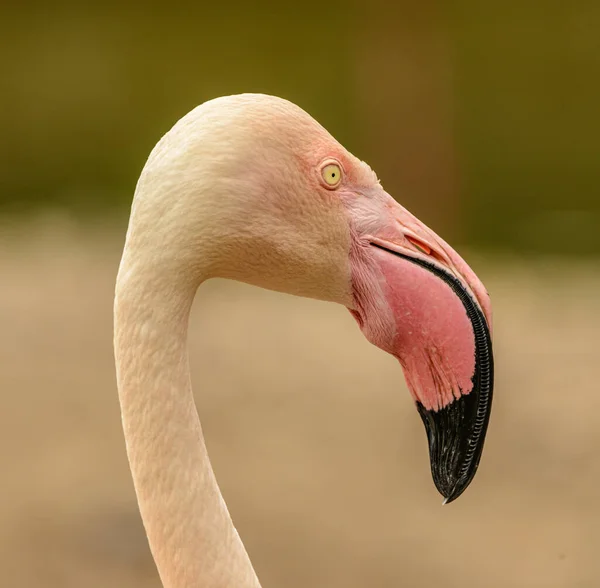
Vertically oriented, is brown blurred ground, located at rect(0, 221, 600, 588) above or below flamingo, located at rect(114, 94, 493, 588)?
below

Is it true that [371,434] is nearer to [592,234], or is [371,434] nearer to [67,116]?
[592,234]

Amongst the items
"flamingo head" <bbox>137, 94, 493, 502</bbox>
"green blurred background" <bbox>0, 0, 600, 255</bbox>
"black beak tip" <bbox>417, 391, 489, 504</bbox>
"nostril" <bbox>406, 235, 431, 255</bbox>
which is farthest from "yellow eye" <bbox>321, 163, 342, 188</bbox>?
"green blurred background" <bbox>0, 0, 600, 255</bbox>

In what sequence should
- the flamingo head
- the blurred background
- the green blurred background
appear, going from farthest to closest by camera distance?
the green blurred background
the blurred background
the flamingo head

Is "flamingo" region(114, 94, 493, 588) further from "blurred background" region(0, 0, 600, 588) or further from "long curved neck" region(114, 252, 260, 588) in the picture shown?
"blurred background" region(0, 0, 600, 588)

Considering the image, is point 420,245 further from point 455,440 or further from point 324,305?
point 324,305

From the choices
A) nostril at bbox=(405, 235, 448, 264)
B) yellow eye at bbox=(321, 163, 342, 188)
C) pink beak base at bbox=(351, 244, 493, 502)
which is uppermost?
yellow eye at bbox=(321, 163, 342, 188)

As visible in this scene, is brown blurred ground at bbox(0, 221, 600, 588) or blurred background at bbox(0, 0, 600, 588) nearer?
brown blurred ground at bbox(0, 221, 600, 588)

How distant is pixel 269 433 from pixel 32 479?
3.17 ft

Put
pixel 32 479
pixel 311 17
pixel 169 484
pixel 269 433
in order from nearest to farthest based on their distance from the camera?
pixel 169 484, pixel 32 479, pixel 269 433, pixel 311 17

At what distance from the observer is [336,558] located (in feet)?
10.7

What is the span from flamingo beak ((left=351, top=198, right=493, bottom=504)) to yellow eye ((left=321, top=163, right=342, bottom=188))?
0.08 metres

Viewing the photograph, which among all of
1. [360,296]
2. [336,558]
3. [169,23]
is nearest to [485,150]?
[169,23]

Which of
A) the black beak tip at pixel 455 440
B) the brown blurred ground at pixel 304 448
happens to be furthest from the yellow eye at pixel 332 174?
the brown blurred ground at pixel 304 448

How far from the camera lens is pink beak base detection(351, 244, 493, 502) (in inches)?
45.8
